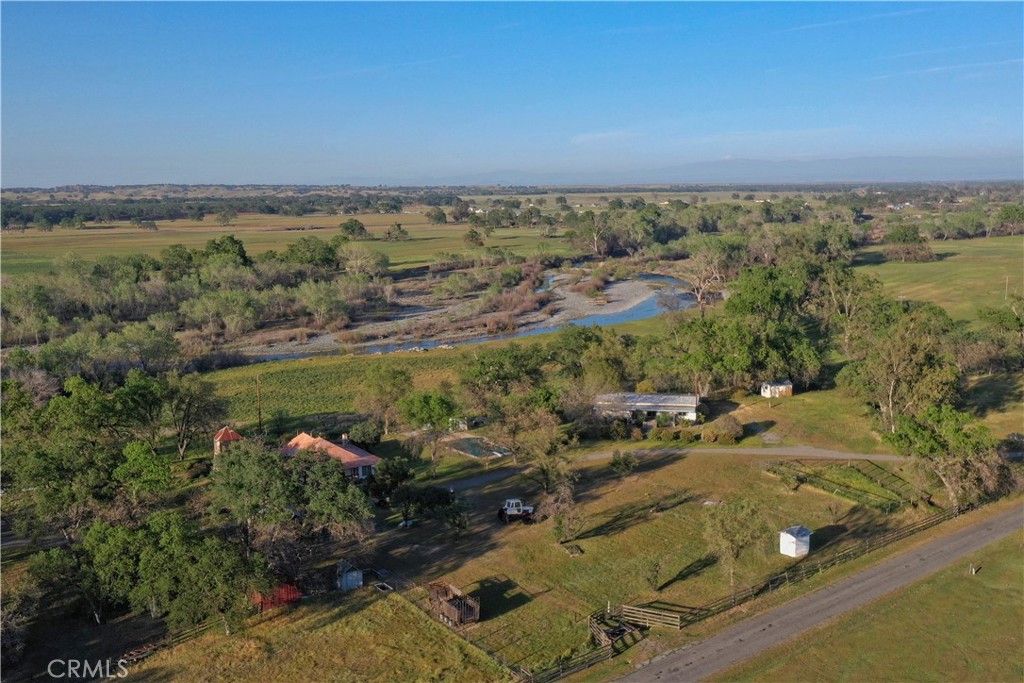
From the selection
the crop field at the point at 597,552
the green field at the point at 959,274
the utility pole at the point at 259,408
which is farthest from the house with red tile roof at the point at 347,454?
the green field at the point at 959,274

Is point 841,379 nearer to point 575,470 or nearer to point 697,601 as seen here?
point 575,470

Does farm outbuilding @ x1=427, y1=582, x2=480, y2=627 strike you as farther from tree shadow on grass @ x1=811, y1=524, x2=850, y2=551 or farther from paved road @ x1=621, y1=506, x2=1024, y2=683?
tree shadow on grass @ x1=811, y1=524, x2=850, y2=551

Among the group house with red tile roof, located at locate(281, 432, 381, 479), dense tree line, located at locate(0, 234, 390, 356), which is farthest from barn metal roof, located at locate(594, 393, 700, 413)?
dense tree line, located at locate(0, 234, 390, 356)

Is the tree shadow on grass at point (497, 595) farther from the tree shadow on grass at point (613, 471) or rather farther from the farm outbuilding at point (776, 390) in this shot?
the farm outbuilding at point (776, 390)

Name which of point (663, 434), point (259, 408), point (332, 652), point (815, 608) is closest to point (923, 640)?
point (815, 608)

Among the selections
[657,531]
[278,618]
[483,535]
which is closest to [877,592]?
[657,531]

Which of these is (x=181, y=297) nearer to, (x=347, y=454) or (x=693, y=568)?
(x=347, y=454)
